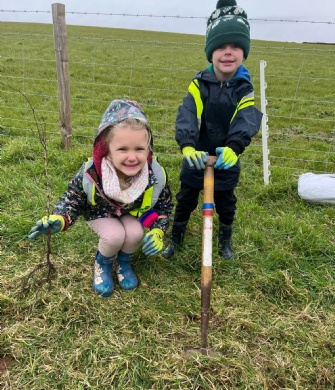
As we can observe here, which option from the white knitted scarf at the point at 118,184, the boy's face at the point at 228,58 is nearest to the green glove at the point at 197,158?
the white knitted scarf at the point at 118,184

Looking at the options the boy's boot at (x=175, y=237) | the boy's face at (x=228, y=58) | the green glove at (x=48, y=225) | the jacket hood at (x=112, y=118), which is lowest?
the boy's boot at (x=175, y=237)

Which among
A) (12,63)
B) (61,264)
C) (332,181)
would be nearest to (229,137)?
(61,264)

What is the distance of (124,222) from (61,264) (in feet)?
2.23

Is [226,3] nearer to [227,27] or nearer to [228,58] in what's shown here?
[227,27]

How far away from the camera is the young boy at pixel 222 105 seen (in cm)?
261

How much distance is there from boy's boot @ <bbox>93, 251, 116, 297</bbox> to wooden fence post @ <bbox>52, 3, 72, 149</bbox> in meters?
2.66

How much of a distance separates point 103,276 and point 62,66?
10.0ft

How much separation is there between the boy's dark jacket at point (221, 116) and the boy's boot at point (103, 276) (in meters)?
1.01

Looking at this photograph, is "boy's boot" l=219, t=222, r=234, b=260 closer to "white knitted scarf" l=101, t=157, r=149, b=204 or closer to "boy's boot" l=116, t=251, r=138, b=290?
"boy's boot" l=116, t=251, r=138, b=290

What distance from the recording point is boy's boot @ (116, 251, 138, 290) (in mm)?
2898

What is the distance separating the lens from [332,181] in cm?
420

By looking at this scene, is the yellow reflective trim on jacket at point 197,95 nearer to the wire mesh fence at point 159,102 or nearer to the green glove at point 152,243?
the green glove at point 152,243

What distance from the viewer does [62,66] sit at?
15.9ft

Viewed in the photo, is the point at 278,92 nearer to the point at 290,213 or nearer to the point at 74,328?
the point at 290,213
